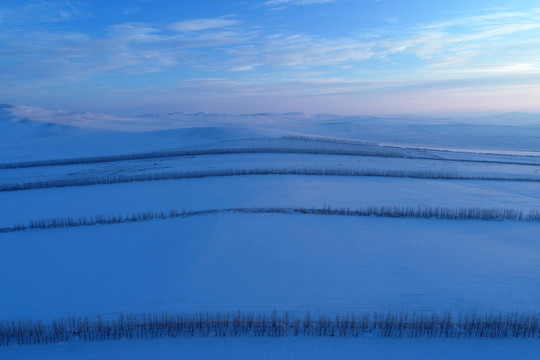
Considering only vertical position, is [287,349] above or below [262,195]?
below

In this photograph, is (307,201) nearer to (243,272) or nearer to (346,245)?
(346,245)

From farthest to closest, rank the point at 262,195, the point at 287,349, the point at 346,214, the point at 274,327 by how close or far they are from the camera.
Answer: the point at 262,195, the point at 346,214, the point at 274,327, the point at 287,349

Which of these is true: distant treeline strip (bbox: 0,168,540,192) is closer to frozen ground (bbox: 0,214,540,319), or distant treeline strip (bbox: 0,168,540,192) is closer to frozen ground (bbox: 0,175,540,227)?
frozen ground (bbox: 0,175,540,227)

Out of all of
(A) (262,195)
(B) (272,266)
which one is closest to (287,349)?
(B) (272,266)

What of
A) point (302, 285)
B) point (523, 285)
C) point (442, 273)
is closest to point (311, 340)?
point (302, 285)

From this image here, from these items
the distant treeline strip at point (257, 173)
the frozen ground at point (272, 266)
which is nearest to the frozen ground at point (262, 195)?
the distant treeline strip at point (257, 173)

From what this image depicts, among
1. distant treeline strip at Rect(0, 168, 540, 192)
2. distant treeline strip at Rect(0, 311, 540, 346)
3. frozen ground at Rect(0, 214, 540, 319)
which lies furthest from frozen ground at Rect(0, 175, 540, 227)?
Answer: distant treeline strip at Rect(0, 311, 540, 346)

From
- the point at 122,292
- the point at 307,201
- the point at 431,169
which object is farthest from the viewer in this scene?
the point at 431,169

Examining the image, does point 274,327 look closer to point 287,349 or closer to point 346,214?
point 287,349
